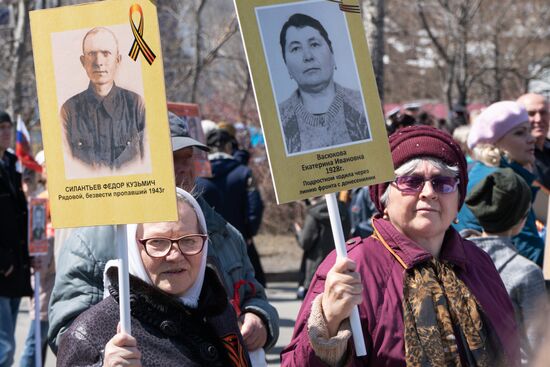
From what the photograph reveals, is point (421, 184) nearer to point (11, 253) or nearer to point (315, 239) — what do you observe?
point (11, 253)

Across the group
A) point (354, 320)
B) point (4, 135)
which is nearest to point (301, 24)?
point (354, 320)

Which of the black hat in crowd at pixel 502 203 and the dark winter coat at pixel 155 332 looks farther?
the black hat in crowd at pixel 502 203

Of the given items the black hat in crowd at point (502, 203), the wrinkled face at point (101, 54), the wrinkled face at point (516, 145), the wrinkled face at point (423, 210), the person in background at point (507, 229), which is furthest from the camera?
the wrinkled face at point (516, 145)

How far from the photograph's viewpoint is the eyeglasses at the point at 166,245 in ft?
10.8

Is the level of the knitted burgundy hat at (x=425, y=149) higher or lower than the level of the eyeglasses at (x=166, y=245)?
higher

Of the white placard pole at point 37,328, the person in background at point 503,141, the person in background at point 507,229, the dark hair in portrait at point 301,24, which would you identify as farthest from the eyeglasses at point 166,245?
the white placard pole at point 37,328

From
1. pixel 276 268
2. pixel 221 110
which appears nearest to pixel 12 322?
pixel 276 268

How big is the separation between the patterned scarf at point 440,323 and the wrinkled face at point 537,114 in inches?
161

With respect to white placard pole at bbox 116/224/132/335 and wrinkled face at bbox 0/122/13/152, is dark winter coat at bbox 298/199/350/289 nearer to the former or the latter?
wrinkled face at bbox 0/122/13/152

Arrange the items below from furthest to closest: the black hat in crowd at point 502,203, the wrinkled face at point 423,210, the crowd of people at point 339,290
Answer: the black hat in crowd at point 502,203 → the wrinkled face at point 423,210 → the crowd of people at point 339,290

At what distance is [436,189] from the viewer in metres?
3.67

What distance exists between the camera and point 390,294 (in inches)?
135

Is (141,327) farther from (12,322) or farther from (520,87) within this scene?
(520,87)

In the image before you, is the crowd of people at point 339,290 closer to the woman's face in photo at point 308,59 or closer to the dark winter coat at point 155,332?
the dark winter coat at point 155,332
